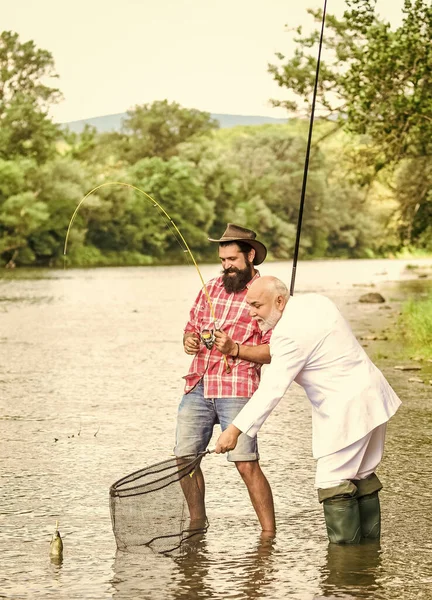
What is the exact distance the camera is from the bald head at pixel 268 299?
6.62m

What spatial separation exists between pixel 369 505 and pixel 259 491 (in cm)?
62

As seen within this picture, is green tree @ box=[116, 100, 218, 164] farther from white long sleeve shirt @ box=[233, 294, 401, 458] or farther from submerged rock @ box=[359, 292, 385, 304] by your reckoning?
white long sleeve shirt @ box=[233, 294, 401, 458]

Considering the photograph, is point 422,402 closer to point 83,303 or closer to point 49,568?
point 49,568

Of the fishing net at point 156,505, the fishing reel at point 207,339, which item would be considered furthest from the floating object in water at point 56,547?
the fishing reel at point 207,339

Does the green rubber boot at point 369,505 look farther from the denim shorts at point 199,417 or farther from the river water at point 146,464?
the denim shorts at point 199,417

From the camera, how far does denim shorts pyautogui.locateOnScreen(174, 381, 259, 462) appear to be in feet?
23.9

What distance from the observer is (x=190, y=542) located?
288 inches

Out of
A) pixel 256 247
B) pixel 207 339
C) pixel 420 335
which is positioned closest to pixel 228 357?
pixel 207 339

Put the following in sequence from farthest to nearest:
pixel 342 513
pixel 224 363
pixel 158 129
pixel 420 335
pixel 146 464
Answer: pixel 158 129, pixel 420 335, pixel 146 464, pixel 224 363, pixel 342 513

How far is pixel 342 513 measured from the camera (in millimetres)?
6805

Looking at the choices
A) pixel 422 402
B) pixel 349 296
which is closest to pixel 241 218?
pixel 349 296

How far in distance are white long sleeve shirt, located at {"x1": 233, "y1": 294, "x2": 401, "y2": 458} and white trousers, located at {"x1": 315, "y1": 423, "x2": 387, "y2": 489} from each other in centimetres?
6

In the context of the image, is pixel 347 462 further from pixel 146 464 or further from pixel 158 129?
pixel 158 129

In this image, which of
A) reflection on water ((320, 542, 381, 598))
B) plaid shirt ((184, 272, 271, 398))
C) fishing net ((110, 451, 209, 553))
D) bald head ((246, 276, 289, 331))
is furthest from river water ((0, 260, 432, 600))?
bald head ((246, 276, 289, 331))
